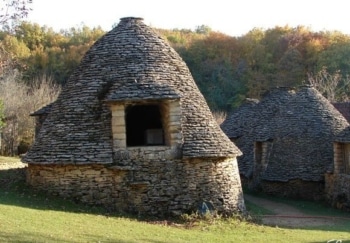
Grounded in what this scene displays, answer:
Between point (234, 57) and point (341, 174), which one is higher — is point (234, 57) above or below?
above

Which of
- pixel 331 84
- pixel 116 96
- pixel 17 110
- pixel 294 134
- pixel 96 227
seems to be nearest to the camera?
pixel 96 227

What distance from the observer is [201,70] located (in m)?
58.3

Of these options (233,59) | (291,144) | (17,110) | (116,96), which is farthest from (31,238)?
(233,59)

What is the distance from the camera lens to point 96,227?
13.3m

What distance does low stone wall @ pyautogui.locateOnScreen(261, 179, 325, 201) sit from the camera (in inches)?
997

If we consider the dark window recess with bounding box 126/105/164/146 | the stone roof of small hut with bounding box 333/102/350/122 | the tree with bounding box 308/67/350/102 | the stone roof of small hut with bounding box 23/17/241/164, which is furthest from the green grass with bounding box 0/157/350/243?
the tree with bounding box 308/67/350/102

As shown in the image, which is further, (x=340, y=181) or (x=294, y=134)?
(x=294, y=134)

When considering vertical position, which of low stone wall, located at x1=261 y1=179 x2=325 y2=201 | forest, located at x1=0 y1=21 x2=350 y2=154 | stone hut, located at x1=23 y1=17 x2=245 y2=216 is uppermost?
forest, located at x1=0 y1=21 x2=350 y2=154

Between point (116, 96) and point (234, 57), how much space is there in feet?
149

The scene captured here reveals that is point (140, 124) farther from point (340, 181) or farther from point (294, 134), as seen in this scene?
point (340, 181)

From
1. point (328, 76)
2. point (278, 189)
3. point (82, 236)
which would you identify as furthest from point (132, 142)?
point (328, 76)

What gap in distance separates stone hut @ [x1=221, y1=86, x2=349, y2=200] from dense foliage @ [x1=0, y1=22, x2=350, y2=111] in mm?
21708

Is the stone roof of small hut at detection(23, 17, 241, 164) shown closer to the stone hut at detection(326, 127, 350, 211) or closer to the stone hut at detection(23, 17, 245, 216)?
the stone hut at detection(23, 17, 245, 216)

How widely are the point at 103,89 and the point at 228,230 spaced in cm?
580
